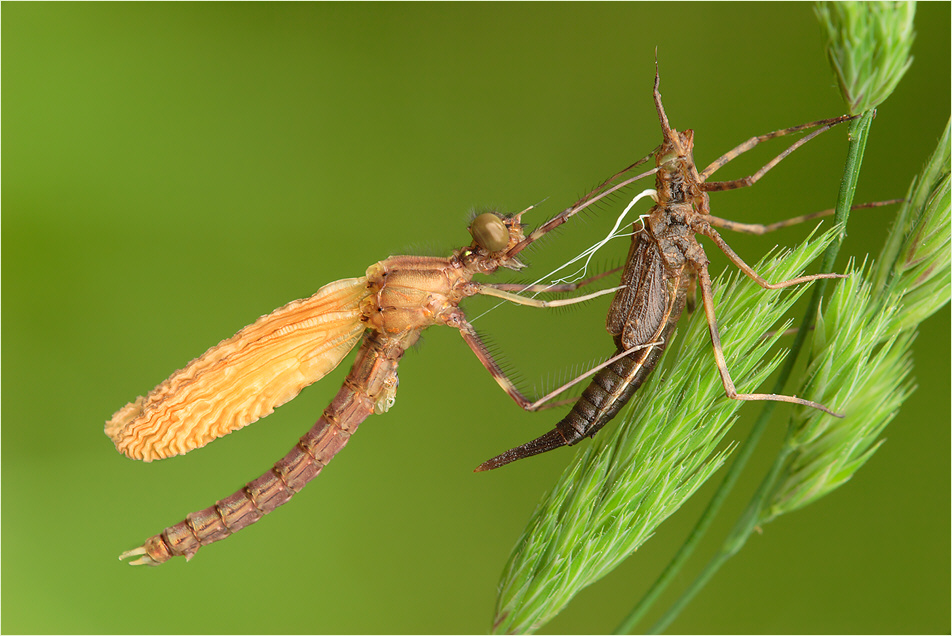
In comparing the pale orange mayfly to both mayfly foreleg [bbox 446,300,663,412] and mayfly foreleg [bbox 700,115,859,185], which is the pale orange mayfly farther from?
mayfly foreleg [bbox 700,115,859,185]

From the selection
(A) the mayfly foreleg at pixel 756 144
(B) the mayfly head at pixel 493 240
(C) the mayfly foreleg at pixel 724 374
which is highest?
(B) the mayfly head at pixel 493 240

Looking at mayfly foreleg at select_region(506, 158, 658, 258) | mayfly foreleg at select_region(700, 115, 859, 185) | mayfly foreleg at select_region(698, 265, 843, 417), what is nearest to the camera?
mayfly foreleg at select_region(698, 265, 843, 417)

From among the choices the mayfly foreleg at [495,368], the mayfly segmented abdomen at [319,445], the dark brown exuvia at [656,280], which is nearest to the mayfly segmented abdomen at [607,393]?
the dark brown exuvia at [656,280]

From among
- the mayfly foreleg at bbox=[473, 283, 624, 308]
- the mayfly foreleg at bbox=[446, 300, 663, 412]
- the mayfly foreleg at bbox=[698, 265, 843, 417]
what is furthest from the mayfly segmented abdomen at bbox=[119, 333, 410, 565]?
the mayfly foreleg at bbox=[698, 265, 843, 417]

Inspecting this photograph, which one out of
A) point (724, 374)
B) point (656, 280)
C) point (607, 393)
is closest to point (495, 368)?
point (607, 393)

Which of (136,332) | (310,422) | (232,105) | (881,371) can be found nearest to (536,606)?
(881,371)

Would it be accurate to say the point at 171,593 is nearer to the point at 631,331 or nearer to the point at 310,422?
the point at 310,422

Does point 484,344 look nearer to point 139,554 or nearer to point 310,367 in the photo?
point 310,367

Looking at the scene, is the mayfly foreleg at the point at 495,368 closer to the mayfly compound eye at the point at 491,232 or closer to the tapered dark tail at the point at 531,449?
the tapered dark tail at the point at 531,449
